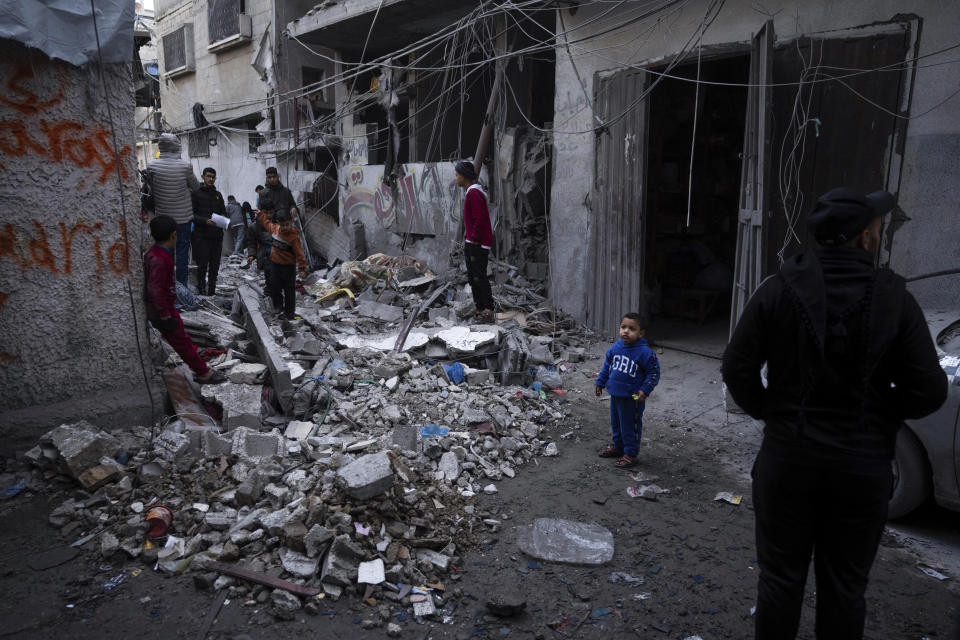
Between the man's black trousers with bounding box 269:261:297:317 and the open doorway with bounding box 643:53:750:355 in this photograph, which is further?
the open doorway with bounding box 643:53:750:355

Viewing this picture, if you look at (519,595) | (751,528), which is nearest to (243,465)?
(519,595)

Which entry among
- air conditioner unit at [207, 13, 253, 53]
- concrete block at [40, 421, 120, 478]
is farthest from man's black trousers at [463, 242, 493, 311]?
air conditioner unit at [207, 13, 253, 53]

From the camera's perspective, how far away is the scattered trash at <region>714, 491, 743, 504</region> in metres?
4.00

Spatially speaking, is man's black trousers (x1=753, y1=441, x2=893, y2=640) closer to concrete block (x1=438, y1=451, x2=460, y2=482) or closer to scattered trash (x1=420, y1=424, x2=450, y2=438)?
concrete block (x1=438, y1=451, x2=460, y2=482)

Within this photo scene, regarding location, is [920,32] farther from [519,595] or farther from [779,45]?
[519,595]

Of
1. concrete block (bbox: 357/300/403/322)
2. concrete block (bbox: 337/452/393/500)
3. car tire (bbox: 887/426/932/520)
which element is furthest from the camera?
concrete block (bbox: 357/300/403/322)

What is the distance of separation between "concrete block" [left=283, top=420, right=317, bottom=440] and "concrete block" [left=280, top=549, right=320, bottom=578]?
1.54 metres

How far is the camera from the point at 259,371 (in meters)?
5.22

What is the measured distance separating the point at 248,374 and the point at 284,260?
2768mm

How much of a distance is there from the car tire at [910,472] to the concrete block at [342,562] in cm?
304

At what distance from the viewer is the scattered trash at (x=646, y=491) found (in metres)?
4.07

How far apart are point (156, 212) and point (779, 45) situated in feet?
22.6

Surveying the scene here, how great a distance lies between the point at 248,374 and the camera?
5168mm

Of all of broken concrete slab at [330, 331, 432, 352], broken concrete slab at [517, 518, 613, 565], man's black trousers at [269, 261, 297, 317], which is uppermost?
man's black trousers at [269, 261, 297, 317]
